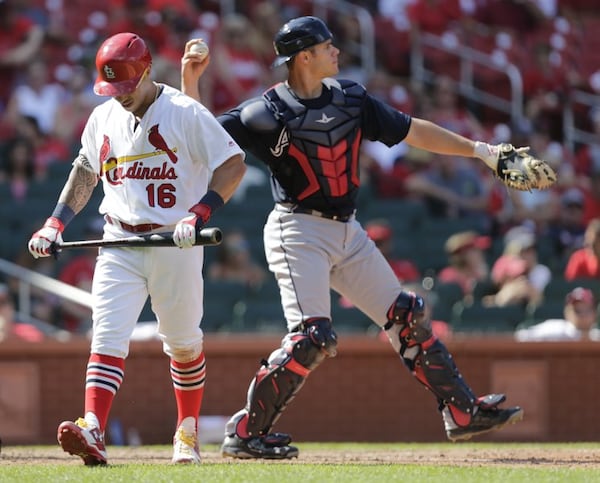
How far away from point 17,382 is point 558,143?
287 inches

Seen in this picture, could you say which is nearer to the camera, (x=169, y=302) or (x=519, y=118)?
(x=169, y=302)

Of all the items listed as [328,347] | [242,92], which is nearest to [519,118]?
[242,92]

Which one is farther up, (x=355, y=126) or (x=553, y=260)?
(x=355, y=126)

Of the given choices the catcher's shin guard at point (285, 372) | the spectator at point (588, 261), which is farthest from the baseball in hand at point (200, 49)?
the spectator at point (588, 261)

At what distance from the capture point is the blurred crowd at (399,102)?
32.9 feet

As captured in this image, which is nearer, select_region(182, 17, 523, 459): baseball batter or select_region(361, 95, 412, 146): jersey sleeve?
select_region(182, 17, 523, 459): baseball batter

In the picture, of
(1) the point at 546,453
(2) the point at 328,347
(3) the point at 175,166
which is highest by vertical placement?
(3) the point at 175,166

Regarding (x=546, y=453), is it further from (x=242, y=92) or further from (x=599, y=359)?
(x=242, y=92)

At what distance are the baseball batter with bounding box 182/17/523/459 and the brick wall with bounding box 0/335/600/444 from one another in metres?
2.17

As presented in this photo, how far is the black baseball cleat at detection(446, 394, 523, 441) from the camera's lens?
6004mm

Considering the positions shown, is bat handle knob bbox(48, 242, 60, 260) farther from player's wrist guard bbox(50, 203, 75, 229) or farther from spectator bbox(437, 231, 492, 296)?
spectator bbox(437, 231, 492, 296)

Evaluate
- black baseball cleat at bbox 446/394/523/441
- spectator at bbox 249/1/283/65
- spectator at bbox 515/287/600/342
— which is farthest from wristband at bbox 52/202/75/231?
spectator at bbox 249/1/283/65

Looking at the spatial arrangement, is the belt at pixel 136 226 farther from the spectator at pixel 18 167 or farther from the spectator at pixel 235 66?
the spectator at pixel 235 66

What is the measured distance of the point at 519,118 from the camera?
1310 centimetres
